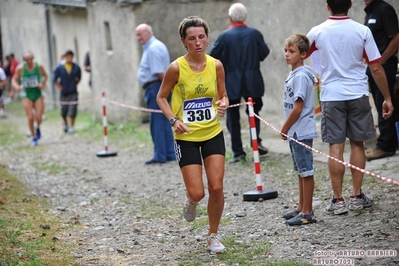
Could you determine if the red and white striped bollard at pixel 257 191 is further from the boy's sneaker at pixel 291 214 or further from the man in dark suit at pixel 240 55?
the man in dark suit at pixel 240 55

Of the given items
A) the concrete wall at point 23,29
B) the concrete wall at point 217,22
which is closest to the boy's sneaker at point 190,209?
the concrete wall at point 217,22

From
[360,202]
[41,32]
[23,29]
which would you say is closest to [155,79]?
[360,202]

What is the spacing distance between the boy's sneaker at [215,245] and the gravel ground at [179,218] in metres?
0.06

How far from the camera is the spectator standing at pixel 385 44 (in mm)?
8617

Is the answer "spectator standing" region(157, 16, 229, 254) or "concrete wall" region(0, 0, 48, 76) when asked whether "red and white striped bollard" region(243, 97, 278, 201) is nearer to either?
"spectator standing" region(157, 16, 229, 254)

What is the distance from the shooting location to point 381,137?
9281 millimetres

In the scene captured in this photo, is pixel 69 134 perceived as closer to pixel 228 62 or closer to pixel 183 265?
pixel 228 62

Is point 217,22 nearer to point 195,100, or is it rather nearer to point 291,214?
point 291,214

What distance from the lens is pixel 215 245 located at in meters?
6.29

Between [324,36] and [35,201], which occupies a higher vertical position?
[324,36]

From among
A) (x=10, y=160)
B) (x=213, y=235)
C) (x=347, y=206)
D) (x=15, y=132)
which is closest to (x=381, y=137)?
(x=347, y=206)

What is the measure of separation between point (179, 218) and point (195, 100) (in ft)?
7.28

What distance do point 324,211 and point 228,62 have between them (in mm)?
3799

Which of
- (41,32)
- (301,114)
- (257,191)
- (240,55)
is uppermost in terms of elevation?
(41,32)
